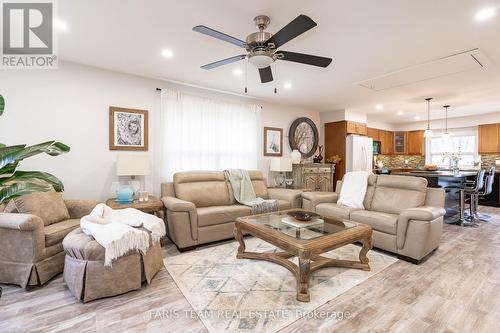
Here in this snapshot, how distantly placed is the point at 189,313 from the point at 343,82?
154 inches

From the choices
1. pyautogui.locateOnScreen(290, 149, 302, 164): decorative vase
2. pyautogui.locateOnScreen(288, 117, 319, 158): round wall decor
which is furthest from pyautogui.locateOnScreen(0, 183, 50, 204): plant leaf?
pyautogui.locateOnScreen(288, 117, 319, 158): round wall decor

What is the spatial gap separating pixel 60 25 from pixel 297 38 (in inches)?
93.9

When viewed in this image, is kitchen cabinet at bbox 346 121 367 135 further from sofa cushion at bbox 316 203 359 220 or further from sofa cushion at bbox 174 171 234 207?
sofa cushion at bbox 174 171 234 207

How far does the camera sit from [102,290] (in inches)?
78.9

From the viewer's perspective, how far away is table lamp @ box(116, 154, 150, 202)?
3.18m

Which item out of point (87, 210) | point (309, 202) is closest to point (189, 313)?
point (87, 210)

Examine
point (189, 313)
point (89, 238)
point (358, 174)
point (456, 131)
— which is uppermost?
point (456, 131)

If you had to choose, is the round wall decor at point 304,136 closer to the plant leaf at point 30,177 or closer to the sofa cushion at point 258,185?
the sofa cushion at point 258,185

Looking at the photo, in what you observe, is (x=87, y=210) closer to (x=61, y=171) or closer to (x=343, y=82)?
(x=61, y=171)

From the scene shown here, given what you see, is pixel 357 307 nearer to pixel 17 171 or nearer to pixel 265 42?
pixel 265 42

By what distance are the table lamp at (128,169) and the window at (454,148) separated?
7.65 meters

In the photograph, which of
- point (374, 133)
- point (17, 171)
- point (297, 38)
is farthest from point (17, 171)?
point (374, 133)

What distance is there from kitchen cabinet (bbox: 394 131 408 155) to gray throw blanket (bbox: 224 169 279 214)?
252 inches

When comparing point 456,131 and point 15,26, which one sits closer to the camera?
point 15,26
